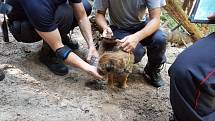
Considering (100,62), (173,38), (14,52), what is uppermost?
(100,62)

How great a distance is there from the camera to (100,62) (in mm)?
3096

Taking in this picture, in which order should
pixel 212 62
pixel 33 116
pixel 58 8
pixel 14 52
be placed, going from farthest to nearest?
pixel 14 52
pixel 58 8
pixel 33 116
pixel 212 62

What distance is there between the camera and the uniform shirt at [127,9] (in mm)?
3504

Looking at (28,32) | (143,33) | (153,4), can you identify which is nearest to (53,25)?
(28,32)

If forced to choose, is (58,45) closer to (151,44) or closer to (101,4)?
(101,4)

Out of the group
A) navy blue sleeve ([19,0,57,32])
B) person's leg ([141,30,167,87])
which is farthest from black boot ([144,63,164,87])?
navy blue sleeve ([19,0,57,32])

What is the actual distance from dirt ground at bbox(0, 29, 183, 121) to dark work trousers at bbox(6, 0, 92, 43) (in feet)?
1.11

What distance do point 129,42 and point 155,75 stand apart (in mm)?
632

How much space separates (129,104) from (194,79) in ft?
3.88

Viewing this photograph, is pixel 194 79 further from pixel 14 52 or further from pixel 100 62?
pixel 14 52

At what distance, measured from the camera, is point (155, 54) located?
3.63m

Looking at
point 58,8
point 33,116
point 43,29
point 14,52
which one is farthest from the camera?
point 14,52

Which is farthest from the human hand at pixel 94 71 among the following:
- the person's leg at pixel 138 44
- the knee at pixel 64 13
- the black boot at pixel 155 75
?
the black boot at pixel 155 75

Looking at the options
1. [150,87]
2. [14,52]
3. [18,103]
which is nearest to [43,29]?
[18,103]
